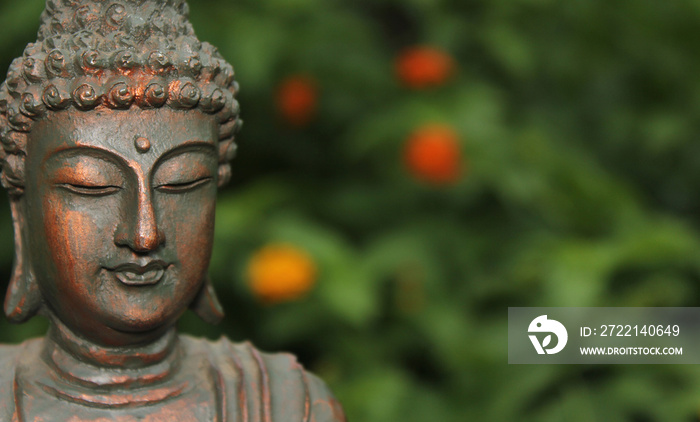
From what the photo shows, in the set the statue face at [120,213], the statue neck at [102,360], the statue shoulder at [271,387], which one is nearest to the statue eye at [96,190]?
the statue face at [120,213]

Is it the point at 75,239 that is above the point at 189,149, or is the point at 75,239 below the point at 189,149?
below

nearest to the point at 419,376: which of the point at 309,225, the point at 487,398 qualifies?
the point at 487,398

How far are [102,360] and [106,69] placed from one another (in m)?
0.42

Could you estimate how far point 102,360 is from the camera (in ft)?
4.59

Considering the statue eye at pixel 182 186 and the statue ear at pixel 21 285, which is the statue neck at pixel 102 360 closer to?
the statue ear at pixel 21 285

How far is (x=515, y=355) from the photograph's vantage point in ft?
8.10

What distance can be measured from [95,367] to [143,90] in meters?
0.41

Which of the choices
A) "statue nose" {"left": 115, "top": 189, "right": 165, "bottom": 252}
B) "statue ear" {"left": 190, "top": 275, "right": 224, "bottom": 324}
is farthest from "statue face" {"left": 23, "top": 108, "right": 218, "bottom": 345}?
"statue ear" {"left": 190, "top": 275, "right": 224, "bottom": 324}

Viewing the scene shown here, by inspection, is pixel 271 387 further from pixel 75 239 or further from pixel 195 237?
pixel 75 239

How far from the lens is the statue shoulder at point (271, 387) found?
56.9 inches

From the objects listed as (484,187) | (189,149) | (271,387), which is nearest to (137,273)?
(189,149)

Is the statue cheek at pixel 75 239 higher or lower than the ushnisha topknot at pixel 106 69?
lower

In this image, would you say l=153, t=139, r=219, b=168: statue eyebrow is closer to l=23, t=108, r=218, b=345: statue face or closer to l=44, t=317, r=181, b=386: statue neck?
l=23, t=108, r=218, b=345: statue face

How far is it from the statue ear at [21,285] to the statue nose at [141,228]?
223 millimetres
